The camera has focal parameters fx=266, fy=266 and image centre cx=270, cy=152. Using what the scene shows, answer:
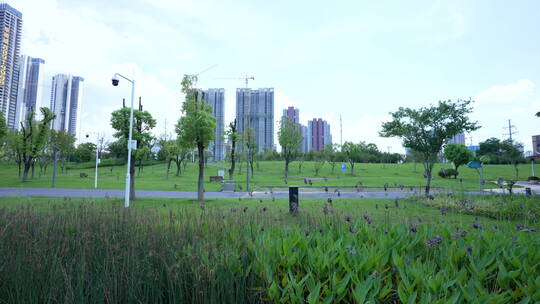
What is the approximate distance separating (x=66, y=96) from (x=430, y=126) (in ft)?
220

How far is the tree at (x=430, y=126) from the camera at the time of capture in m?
14.6

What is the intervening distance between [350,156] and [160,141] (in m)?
31.5

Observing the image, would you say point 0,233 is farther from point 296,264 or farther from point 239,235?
point 296,264

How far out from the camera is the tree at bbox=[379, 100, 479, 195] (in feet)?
48.0

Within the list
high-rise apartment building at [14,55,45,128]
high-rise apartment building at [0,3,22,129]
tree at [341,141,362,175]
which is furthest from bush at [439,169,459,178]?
high-rise apartment building at [14,55,45,128]

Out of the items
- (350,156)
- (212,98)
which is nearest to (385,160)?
(350,156)

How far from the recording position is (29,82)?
171 ft

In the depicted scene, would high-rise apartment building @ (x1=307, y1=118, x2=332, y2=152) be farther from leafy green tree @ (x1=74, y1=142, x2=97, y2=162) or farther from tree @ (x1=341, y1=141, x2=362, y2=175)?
leafy green tree @ (x1=74, y1=142, x2=97, y2=162)

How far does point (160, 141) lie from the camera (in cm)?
4434

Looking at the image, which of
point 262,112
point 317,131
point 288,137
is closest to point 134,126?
point 288,137

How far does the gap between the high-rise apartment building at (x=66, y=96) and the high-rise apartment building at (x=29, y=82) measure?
2.80 m

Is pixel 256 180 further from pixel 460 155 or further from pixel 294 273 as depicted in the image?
pixel 460 155

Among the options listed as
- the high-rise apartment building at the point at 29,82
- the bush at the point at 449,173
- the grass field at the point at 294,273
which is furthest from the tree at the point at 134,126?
the high-rise apartment building at the point at 29,82

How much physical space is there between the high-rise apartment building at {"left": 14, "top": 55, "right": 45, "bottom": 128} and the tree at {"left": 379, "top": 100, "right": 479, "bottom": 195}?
Answer: 57.9 m
